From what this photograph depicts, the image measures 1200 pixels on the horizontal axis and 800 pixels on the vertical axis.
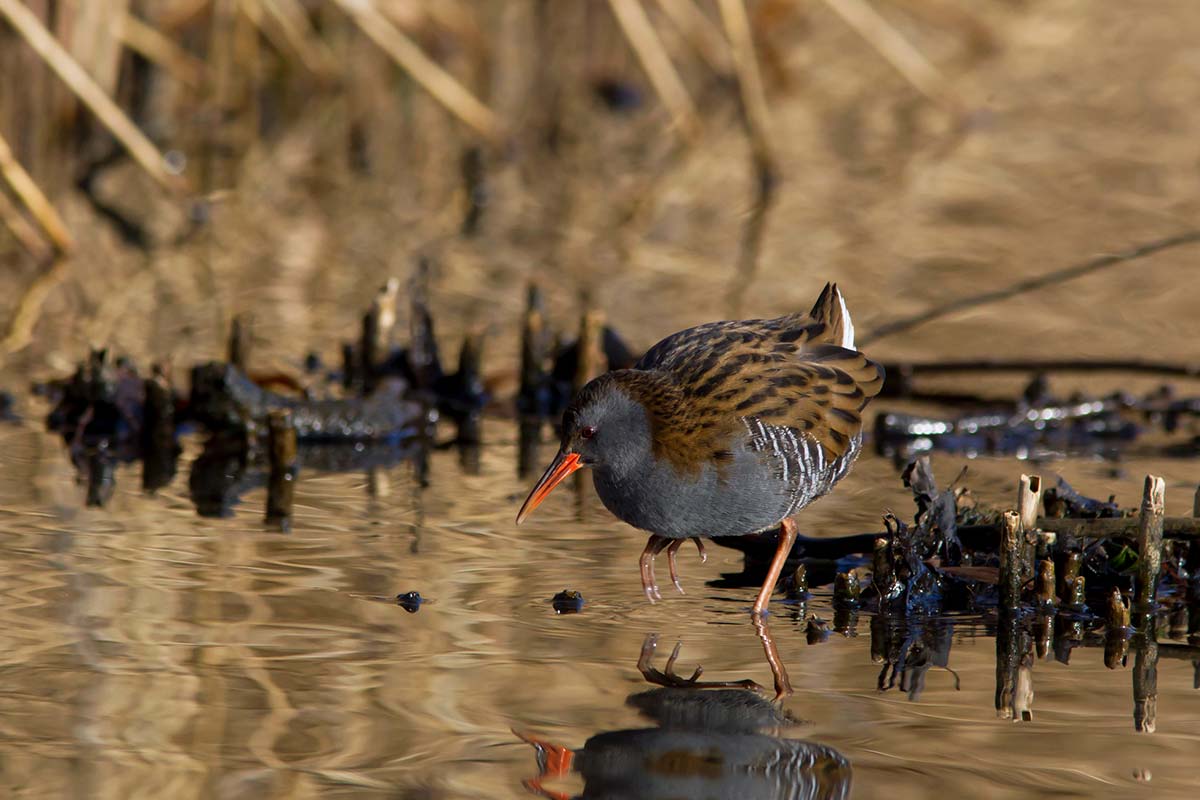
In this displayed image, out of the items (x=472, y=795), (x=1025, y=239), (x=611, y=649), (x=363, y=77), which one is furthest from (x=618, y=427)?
(x=363, y=77)

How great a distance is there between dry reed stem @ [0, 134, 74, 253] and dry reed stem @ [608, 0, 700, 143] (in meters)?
3.62

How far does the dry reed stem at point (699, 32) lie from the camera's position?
1177 centimetres

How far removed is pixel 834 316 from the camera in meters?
5.24

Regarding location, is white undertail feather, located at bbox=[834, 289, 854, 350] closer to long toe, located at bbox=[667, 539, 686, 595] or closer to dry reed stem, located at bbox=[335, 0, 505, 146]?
long toe, located at bbox=[667, 539, 686, 595]

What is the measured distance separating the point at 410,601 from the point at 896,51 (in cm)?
954

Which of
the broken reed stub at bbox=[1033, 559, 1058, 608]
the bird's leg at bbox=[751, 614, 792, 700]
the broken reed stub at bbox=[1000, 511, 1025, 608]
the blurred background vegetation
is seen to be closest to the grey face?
the bird's leg at bbox=[751, 614, 792, 700]

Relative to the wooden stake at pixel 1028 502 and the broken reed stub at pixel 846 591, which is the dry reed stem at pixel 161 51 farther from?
the wooden stake at pixel 1028 502

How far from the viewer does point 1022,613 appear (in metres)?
4.44

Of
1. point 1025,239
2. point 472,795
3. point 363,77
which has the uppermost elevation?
point 363,77

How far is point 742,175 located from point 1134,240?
2.83m

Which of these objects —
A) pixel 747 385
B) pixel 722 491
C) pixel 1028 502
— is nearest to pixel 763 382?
pixel 747 385

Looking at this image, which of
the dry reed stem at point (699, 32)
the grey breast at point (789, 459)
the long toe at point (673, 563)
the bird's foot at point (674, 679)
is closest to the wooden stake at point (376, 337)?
the long toe at point (673, 563)

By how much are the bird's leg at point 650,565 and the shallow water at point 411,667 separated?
1.6 inches

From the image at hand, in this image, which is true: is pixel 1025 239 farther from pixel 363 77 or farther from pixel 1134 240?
pixel 363 77
